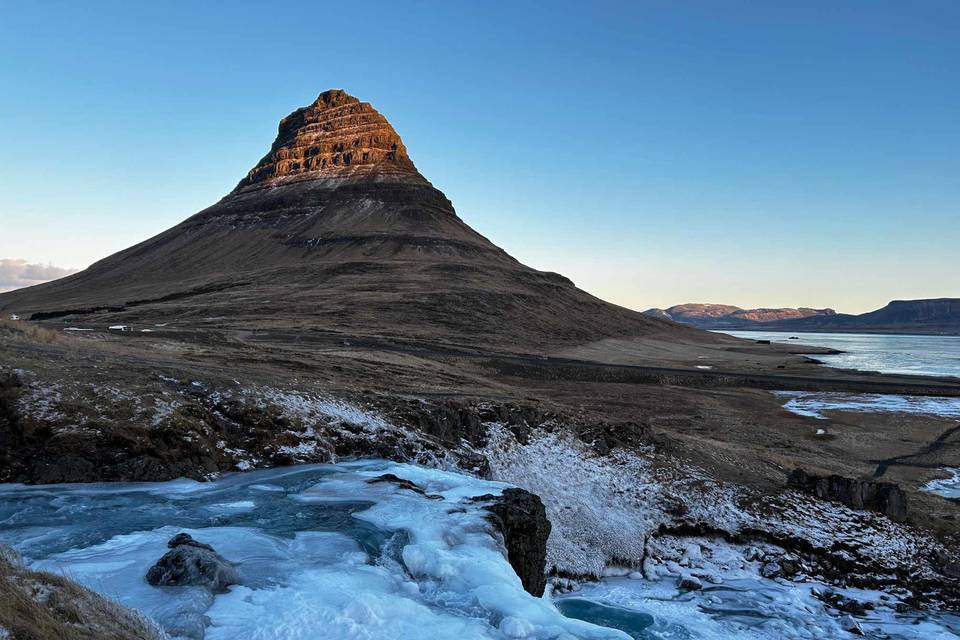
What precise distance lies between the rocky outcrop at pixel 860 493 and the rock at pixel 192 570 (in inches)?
746

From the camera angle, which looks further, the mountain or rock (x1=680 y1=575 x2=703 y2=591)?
the mountain

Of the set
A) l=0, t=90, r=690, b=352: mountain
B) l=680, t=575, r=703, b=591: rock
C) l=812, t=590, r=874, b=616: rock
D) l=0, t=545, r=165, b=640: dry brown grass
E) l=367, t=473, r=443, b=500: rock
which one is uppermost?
l=0, t=90, r=690, b=352: mountain

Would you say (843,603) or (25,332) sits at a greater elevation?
(25,332)

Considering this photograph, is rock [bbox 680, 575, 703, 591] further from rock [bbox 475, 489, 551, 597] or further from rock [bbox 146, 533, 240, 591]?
rock [bbox 146, 533, 240, 591]

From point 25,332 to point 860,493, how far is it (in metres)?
33.6

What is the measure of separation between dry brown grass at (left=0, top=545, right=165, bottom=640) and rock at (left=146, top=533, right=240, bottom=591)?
177cm

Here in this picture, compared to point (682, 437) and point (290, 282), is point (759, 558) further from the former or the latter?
point (290, 282)

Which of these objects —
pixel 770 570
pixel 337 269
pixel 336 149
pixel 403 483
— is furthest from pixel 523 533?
pixel 336 149

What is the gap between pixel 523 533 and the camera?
42.7ft

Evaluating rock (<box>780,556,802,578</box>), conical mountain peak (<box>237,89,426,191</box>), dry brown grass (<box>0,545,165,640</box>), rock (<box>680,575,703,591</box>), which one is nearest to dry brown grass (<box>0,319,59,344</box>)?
dry brown grass (<box>0,545,165,640</box>)

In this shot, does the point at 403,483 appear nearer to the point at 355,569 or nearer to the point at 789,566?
the point at 355,569

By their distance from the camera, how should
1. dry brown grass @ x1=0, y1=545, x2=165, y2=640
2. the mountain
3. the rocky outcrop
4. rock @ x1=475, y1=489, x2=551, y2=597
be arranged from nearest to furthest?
dry brown grass @ x1=0, y1=545, x2=165, y2=640, rock @ x1=475, y1=489, x2=551, y2=597, the rocky outcrop, the mountain

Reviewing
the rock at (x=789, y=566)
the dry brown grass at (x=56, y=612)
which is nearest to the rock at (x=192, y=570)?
the dry brown grass at (x=56, y=612)

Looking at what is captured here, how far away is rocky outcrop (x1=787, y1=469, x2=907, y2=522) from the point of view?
62.6ft
